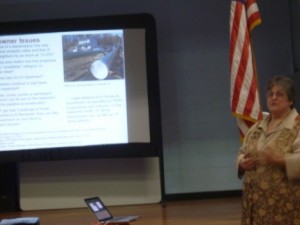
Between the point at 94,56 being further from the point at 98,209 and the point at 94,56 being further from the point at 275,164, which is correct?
the point at 275,164

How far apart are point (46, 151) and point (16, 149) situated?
310 mm

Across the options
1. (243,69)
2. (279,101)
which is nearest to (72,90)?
(243,69)

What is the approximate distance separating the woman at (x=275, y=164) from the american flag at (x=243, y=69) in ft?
3.05

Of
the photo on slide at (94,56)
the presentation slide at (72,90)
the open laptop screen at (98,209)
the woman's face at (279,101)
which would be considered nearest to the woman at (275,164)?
the woman's face at (279,101)

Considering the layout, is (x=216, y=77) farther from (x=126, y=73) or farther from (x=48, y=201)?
(x=48, y=201)

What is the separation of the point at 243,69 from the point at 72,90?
190 cm

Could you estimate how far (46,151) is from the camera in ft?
15.3

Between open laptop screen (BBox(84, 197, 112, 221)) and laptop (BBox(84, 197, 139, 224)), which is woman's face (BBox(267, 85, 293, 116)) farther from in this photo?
open laptop screen (BBox(84, 197, 112, 221))

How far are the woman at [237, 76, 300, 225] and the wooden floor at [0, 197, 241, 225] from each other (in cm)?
90

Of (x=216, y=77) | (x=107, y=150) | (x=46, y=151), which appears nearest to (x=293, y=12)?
(x=216, y=77)

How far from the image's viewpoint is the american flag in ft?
11.4

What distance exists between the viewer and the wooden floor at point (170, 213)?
3516 millimetres

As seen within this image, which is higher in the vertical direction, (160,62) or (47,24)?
(47,24)

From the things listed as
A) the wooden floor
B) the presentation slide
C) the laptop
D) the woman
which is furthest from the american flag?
the presentation slide
